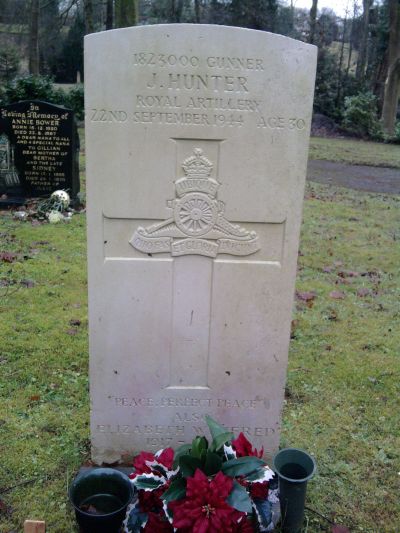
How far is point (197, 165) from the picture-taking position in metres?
2.68

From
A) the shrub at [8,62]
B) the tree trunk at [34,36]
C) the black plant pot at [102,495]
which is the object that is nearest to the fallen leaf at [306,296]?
the black plant pot at [102,495]

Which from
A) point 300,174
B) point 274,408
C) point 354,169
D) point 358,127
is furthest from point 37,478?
point 358,127

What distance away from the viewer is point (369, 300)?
596cm

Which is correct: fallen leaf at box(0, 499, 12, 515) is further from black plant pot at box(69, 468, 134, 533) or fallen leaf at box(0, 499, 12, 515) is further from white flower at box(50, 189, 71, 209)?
white flower at box(50, 189, 71, 209)

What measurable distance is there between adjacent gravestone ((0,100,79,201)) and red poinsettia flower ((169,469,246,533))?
7.42m

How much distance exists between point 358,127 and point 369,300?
21794 millimetres

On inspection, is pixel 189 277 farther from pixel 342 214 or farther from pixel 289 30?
pixel 289 30

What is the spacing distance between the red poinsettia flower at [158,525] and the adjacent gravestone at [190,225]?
2.03ft

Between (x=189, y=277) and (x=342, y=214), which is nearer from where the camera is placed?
(x=189, y=277)

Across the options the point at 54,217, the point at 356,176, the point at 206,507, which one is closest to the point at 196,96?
the point at 206,507

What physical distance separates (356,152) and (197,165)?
18.3 meters

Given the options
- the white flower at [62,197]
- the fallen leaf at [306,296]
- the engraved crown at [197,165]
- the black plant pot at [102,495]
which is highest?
the engraved crown at [197,165]

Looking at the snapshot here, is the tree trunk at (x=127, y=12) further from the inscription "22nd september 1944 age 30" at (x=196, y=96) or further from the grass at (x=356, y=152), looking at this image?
the inscription "22nd september 1944 age 30" at (x=196, y=96)

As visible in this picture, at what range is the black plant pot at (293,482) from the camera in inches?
109
